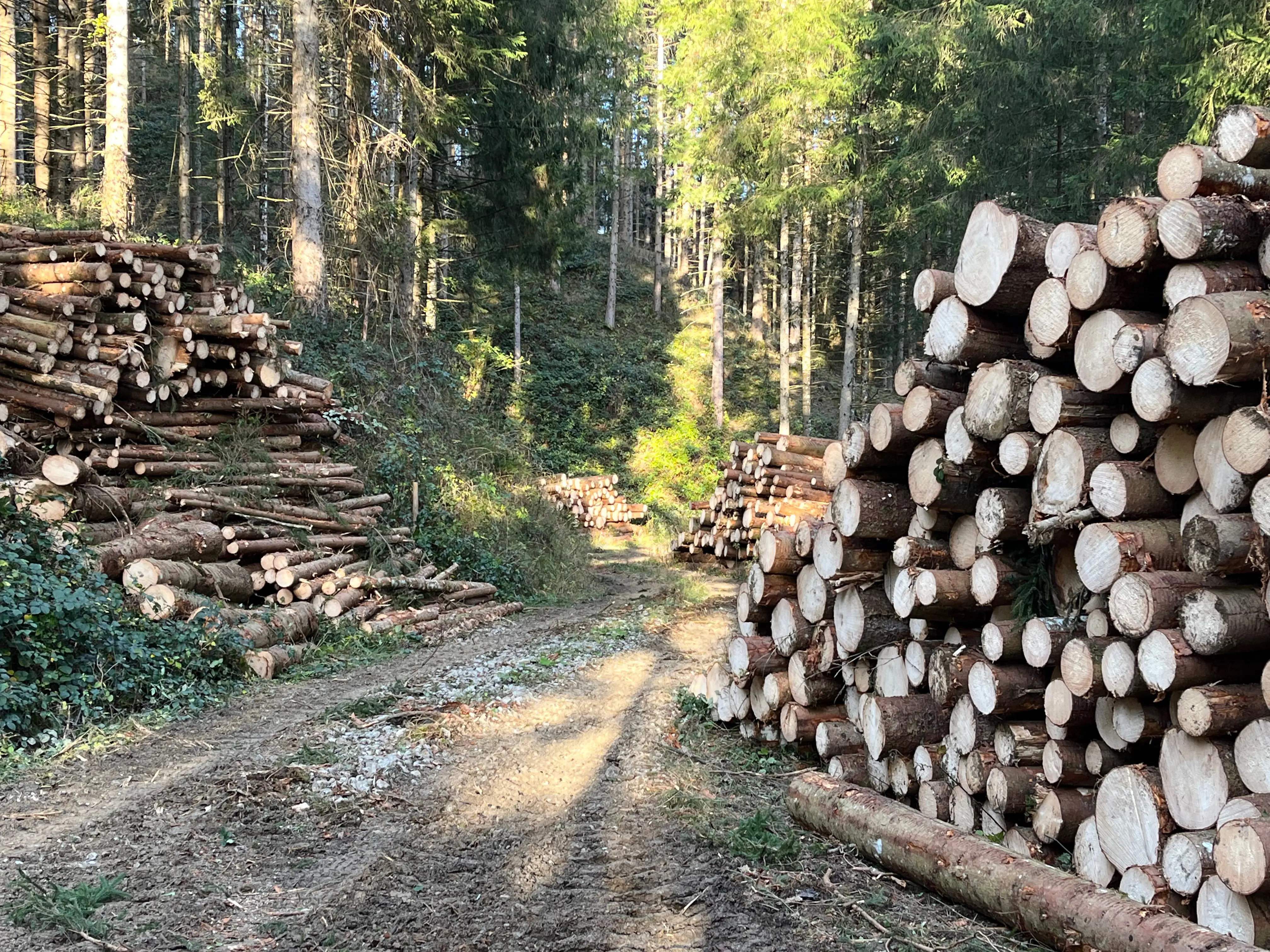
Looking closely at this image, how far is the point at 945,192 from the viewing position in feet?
61.0

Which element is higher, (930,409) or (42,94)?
(42,94)

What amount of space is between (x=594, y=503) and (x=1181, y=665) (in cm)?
1882

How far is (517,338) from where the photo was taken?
2816 cm

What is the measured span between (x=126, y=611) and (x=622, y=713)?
4.19m

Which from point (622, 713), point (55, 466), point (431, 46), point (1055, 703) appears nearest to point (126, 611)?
point (55, 466)

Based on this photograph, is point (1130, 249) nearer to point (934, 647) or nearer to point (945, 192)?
point (934, 647)

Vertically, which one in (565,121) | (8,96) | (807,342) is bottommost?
(807,342)

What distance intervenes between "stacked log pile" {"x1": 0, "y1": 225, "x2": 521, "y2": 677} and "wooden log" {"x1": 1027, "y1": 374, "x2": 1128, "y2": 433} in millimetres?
6704

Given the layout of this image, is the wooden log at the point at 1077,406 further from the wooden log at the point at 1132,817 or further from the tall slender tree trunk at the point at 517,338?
the tall slender tree trunk at the point at 517,338

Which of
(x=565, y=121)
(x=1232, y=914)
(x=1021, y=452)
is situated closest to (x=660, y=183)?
(x=565, y=121)

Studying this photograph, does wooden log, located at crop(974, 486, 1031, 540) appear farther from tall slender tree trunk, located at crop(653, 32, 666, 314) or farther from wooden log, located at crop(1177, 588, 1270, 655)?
tall slender tree trunk, located at crop(653, 32, 666, 314)

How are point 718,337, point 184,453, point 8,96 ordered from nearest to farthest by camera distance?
point 184,453 < point 8,96 < point 718,337

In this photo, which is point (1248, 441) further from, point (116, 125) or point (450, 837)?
point (116, 125)

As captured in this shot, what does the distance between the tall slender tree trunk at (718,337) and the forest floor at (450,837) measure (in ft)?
65.9
